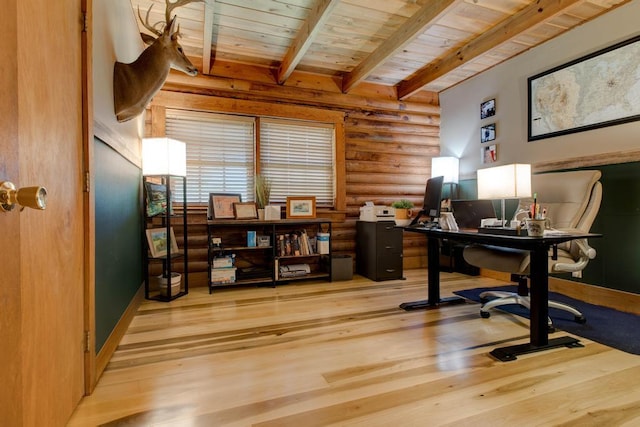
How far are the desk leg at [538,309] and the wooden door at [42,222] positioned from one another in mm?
2147

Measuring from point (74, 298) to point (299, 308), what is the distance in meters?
1.78

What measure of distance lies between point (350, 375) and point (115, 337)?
4.91 ft

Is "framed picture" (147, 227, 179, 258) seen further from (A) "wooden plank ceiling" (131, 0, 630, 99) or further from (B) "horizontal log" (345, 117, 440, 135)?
(B) "horizontal log" (345, 117, 440, 135)

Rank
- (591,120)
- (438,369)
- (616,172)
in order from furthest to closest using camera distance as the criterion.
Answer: (591,120), (616,172), (438,369)

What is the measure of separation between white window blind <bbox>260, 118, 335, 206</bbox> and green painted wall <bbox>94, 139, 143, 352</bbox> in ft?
5.28

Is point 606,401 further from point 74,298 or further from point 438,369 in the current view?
point 74,298

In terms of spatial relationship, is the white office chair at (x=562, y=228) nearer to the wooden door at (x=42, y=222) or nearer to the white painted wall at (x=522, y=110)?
the white painted wall at (x=522, y=110)

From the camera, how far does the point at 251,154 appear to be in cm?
396

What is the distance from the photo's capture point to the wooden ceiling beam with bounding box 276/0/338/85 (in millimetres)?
2578

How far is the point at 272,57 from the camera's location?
12.2 feet

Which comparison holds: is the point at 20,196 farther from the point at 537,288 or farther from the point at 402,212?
the point at 402,212

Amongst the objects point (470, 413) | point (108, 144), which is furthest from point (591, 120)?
point (108, 144)

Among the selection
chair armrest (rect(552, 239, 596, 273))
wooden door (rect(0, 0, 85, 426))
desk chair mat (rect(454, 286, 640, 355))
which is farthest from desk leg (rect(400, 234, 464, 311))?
wooden door (rect(0, 0, 85, 426))

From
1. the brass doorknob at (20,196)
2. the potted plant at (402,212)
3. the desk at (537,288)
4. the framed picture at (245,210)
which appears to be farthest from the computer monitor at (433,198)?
the brass doorknob at (20,196)
